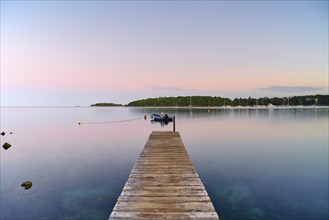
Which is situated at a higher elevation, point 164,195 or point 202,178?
point 164,195

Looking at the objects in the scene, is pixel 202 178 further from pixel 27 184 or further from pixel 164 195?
pixel 27 184

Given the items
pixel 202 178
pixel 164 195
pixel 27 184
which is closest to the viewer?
pixel 164 195

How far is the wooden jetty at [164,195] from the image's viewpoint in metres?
5.41

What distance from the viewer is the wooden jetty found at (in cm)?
541

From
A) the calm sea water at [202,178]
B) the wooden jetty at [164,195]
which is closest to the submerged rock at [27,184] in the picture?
the calm sea water at [202,178]

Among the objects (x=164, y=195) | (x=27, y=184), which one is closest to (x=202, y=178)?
(x=164, y=195)

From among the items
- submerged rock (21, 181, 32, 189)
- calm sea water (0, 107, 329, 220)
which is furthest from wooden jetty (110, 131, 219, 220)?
submerged rock (21, 181, 32, 189)

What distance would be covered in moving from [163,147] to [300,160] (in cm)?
1347

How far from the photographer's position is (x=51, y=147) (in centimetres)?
2527

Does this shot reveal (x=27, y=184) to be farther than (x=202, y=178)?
No

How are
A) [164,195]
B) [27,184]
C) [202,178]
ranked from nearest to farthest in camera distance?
1. [164,195]
2. [27,184]
3. [202,178]

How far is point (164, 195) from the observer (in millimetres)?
6543

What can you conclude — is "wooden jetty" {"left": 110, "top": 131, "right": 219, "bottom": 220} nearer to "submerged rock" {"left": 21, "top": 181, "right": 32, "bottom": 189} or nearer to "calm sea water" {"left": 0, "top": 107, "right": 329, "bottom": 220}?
"calm sea water" {"left": 0, "top": 107, "right": 329, "bottom": 220}

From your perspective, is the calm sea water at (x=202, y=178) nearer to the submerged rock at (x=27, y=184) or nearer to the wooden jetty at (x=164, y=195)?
the submerged rock at (x=27, y=184)
